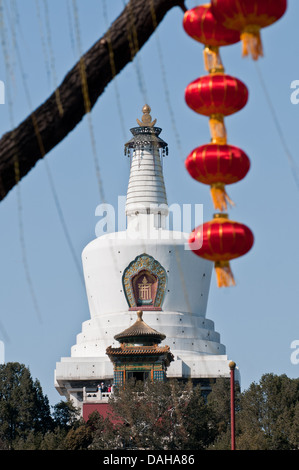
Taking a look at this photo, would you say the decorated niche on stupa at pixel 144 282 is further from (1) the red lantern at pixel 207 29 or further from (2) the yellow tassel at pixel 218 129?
(1) the red lantern at pixel 207 29

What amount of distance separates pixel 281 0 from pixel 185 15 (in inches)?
44.3

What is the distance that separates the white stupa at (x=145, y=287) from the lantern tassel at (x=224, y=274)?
139 feet

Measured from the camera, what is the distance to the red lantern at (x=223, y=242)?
11.2 m

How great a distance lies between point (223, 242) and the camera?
11234 mm

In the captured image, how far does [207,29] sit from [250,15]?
0.80 m

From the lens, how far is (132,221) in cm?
5888

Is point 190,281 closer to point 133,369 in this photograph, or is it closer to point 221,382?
point 221,382

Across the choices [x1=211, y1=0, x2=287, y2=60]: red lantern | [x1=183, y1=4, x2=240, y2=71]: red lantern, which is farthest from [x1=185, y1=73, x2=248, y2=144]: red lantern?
[x1=211, y1=0, x2=287, y2=60]: red lantern

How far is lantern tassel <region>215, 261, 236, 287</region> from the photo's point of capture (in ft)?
36.9

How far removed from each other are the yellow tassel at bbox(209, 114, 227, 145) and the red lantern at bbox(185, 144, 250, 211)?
0.10 m

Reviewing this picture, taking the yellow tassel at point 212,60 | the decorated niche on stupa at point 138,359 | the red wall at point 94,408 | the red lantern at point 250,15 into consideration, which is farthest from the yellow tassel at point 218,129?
the red wall at point 94,408

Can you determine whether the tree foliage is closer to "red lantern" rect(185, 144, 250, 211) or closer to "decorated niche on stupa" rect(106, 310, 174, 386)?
"decorated niche on stupa" rect(106, 310, 174, 386)
